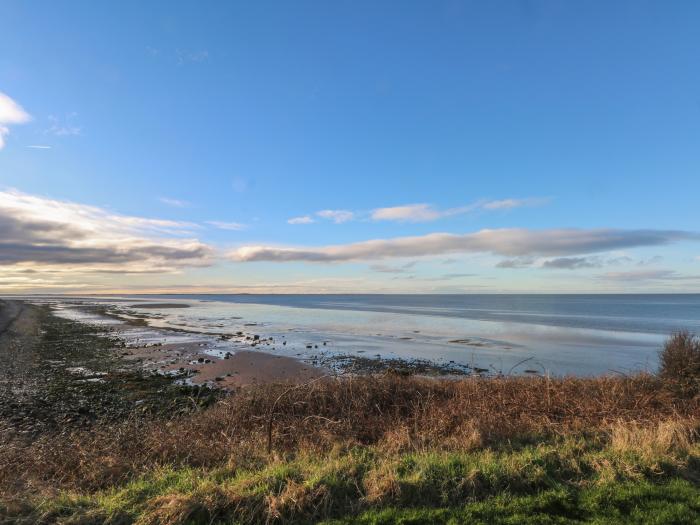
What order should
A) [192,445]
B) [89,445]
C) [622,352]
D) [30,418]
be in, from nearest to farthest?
[192,445] → [89,445] → [30,418] → [622,352]

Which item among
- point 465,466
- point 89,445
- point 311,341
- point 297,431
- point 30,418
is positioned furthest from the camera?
point 311,341

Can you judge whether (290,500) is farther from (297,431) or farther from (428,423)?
(428,423)

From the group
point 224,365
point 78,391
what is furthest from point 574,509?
point 224,365

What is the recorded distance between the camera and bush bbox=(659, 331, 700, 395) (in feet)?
38.0

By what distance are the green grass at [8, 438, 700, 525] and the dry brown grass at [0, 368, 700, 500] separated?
1.07 ft

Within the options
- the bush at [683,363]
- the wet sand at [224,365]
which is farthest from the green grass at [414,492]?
the wet sand at [224,365]

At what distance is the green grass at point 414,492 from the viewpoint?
5062mm

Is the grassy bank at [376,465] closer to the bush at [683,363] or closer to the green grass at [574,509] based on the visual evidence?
the green grass at [574,509]

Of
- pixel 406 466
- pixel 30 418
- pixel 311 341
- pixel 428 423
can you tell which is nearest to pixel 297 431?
pixel 428 423

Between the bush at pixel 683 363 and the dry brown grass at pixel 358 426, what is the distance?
0.44 meters

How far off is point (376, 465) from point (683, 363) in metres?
10.9

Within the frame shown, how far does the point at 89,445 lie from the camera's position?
8.66 meters

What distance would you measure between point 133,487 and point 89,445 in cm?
369

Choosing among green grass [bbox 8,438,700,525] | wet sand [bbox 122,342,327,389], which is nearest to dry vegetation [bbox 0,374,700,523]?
green grass [bbox 8,438,700,525]
